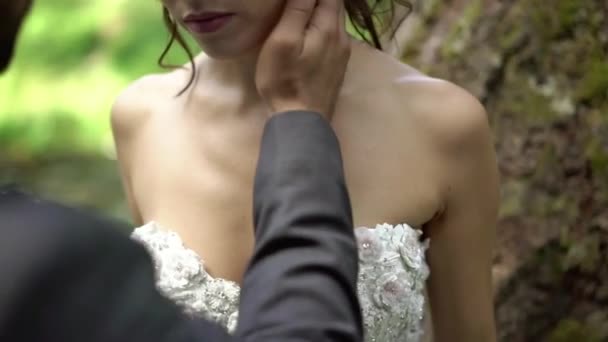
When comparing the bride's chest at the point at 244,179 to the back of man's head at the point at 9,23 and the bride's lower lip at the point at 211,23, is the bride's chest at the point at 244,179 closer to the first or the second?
the bride's lower lip at the point at 211,23

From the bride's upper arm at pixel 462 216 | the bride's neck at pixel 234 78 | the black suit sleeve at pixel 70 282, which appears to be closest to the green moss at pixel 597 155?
the bride's upper arm at pixel 462 216

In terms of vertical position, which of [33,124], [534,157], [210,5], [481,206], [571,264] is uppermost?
[210,5]

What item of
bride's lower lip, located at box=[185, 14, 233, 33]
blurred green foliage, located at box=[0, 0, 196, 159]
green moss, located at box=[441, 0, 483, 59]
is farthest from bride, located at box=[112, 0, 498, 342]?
blurred green foliage, located at box=[0, 0, 196, 159]

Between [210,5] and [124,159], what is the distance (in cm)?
35

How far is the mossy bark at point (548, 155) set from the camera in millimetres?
1668

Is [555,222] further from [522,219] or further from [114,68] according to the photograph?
[114,68]

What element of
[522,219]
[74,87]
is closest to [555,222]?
[522,219]

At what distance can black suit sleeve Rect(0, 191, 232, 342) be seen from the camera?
0.56 metres

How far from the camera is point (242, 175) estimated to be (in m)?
1.21

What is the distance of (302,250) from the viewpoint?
0.72 m

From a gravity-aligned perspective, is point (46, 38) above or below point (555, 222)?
below

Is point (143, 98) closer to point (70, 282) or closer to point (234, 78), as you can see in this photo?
point (234, 78)

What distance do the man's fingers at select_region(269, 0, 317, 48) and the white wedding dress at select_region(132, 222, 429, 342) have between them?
27 centimetres

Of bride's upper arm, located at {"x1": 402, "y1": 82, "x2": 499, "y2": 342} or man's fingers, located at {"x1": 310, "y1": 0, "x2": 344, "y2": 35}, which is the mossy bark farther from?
man's fingers, located at {"x1": 310, "y1": 0, "x2": 344, "y2": 35}
